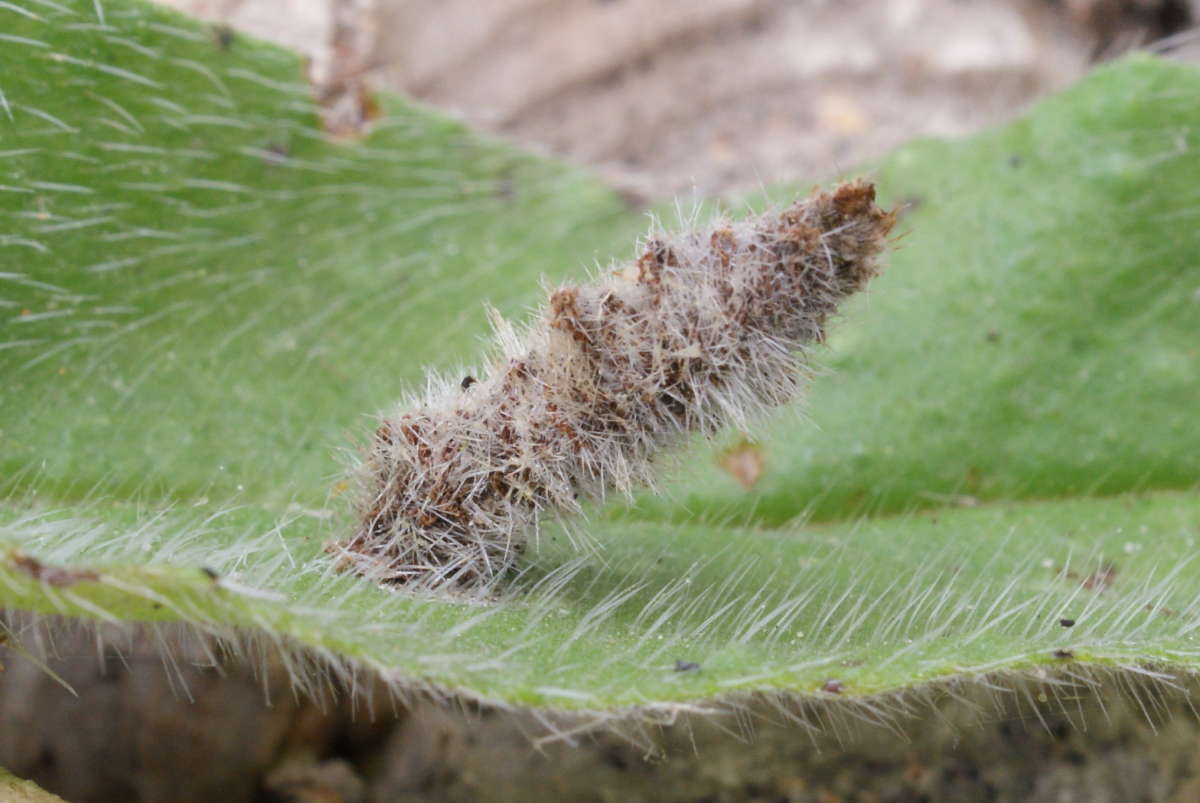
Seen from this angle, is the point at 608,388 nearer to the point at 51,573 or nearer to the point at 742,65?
the point at 51,573

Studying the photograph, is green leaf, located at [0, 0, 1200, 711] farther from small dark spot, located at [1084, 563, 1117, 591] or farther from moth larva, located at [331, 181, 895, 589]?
moth larva, located at [331, 181, 895, 589]

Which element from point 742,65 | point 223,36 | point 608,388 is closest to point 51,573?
point 608,388

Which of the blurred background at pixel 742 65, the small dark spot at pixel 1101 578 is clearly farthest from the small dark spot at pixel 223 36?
the small dark spot at pixel 1101 578

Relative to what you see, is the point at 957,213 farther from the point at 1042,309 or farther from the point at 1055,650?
the point at 1055,650

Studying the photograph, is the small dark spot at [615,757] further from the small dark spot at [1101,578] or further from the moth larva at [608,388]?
the small dark spot at [1101,578]

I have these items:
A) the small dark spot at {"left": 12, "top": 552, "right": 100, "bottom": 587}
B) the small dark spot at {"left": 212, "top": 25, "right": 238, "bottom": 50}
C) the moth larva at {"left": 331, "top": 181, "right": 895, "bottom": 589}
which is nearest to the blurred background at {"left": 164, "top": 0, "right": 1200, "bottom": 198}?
the small dark spot at {"left": 212, "top": 25, "right": 238, "bottom": 50}
